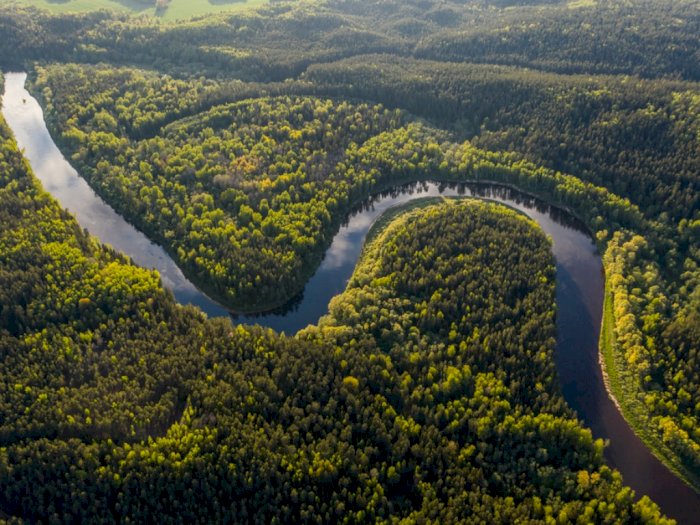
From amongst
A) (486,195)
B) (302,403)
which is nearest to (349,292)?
(302,403)

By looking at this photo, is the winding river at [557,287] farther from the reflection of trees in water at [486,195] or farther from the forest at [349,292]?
the forest at [349,292]

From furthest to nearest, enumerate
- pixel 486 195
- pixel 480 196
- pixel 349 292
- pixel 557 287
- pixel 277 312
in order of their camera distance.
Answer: pixel 486 195
pixel 480 196
pixel 557 287
pixel 277 312
pixel 349 292

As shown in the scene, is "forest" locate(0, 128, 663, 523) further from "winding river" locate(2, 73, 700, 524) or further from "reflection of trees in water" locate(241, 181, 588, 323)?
"reflection of trees in water" locate(241, 181, 588, 323)

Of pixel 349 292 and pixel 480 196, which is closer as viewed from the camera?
pixel 349 292

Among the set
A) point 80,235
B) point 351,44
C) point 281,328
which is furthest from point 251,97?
point 281,328

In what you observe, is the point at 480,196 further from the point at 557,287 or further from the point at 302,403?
the point at 302,403

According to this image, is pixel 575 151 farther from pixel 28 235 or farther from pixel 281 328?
pixel 28 235

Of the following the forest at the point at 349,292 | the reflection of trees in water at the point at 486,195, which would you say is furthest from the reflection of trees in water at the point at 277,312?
the reflection of trees in water at the point at 486,195
